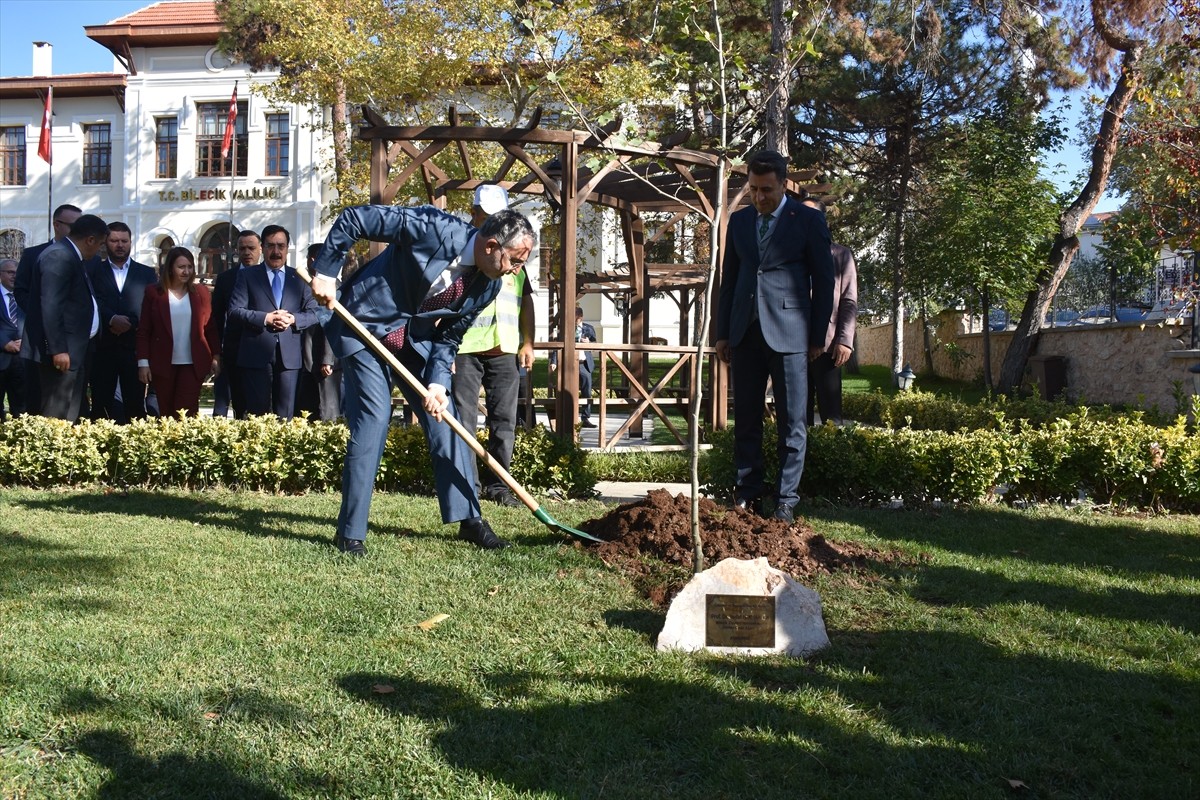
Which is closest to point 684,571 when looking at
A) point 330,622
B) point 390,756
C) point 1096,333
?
point 330,622

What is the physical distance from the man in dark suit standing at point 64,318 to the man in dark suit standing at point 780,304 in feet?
16.1

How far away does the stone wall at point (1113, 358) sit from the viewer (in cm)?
1515

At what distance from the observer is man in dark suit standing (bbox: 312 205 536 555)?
5.12 metres

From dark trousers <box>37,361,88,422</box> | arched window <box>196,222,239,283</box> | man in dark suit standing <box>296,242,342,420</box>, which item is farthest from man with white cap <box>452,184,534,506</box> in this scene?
arched window <box>196,222,239,283</box>

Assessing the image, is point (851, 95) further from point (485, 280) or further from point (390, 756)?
point (390, 756)

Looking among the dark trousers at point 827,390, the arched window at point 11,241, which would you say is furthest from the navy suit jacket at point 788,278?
the arched window at point 11,241

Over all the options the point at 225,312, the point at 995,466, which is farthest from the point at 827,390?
the point at 225,312

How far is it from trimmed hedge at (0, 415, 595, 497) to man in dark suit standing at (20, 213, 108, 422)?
61 centimetres

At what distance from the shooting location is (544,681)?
3.52 meters

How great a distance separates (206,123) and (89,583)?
115 feet

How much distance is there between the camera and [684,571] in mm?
4844

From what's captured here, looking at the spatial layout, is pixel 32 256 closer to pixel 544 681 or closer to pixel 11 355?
pixel 11 355

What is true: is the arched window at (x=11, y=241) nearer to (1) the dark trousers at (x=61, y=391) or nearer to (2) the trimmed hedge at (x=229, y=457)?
(1) the dark trousers at (x=61, y=391)

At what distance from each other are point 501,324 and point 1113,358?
1442cm
